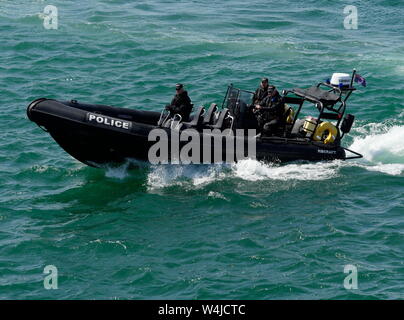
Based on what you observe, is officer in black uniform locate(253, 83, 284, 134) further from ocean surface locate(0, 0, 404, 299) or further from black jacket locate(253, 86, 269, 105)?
ocean surface locate(0, 0, 404, 299)

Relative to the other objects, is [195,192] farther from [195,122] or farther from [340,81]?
[340,81]

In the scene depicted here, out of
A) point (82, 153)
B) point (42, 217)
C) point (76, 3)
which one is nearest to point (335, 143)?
point (82, 153)

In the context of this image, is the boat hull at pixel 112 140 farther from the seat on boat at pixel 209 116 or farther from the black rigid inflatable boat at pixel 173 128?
the seat on boat at pixel 209 116

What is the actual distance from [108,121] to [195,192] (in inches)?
98.3

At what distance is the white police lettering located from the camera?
17.5 metres

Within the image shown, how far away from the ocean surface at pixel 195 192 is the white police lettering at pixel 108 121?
140cm

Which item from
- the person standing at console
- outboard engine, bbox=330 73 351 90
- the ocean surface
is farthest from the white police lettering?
outboard engine, bbox=330 73 351 90

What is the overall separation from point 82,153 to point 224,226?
417cm

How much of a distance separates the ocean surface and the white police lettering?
140 cm

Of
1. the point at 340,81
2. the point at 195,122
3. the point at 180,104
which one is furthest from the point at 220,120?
the point at 340,81

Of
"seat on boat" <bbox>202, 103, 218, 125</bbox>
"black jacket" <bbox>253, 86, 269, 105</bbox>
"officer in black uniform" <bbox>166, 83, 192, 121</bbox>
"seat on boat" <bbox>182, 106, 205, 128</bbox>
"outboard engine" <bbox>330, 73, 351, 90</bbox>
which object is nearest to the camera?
"seat on boat" <bbox>182, 106, 205, 128</bbox>

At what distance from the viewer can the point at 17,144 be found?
20688mm

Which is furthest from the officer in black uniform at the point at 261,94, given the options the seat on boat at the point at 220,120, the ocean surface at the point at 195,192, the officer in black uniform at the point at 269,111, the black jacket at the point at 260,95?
the ocean surface at the point at 195,192
